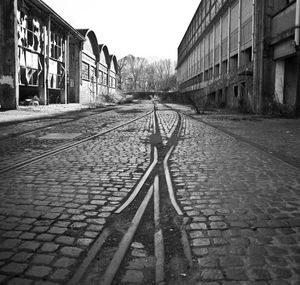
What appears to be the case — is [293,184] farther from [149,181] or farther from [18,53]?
[18,53]

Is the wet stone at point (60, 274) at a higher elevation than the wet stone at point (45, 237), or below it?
below

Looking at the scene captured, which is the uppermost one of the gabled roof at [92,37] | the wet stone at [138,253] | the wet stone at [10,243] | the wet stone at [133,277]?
the gabled roof at [92,37]

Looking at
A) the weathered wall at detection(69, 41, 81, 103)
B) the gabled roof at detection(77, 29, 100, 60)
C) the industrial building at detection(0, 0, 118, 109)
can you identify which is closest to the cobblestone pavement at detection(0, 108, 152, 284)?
the industrial building at detection(0, 0, 118, 109)

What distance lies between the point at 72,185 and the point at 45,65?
2413 centimetres

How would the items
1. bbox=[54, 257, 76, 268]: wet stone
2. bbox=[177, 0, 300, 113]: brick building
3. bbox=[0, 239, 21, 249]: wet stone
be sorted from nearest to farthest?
bbox=[54, 257, 76, 268]: wet stone → bbox=[0, 239, 21, 249]: wet stone → bbox=[177, 0, 300, 113]: brick building

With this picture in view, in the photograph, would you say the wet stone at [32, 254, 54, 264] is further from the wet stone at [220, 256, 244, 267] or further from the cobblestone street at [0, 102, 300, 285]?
the wet stone at [220, 256, 244, 267]

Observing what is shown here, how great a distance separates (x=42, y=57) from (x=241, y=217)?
1005 inches

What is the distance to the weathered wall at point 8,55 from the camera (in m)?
20.2

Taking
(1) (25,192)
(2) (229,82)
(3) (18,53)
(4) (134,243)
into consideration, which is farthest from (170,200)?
(2) (229,82)

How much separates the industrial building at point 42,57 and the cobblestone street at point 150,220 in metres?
16.1

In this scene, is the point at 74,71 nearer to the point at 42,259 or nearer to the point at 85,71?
the point at 85,71

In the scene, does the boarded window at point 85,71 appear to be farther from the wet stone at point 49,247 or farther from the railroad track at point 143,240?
the wet stone at point 49,247

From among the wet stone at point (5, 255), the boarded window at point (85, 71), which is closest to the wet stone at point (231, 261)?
the wet stone at point (5, 255)

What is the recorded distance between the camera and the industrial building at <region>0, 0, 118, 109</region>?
20422 millimetres
